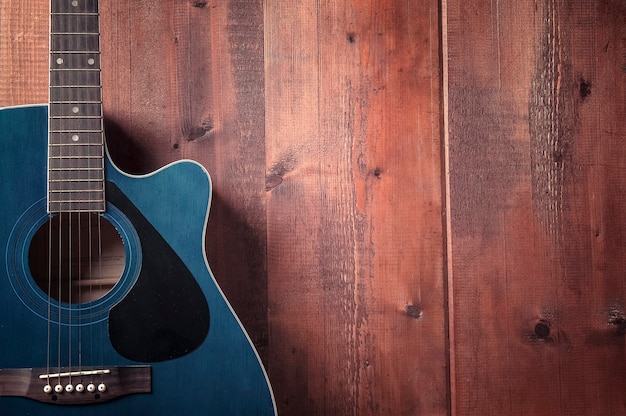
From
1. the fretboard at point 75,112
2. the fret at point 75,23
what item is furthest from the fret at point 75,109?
the fret at point 75,23

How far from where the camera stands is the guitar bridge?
0.98 meters

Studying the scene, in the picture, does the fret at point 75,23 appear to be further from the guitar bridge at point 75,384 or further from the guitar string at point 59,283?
the guitar bridge at point 75,384

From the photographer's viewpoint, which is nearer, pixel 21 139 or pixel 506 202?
pixel 21 139

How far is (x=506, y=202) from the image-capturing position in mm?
1260

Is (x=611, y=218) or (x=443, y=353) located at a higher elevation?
(x=611, y=218)

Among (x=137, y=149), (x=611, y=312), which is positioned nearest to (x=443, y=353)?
(x=611, y=312)

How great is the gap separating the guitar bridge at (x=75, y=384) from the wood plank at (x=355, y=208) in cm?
34

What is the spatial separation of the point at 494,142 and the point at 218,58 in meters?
0.60

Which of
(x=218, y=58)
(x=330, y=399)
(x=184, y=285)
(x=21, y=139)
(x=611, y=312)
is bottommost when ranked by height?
(x=330, y=399)

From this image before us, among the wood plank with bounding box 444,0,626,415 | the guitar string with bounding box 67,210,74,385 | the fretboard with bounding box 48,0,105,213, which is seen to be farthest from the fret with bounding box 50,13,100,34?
the wood plank with bounding box 444,0,626,415

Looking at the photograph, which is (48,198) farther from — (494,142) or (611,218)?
(611,218)

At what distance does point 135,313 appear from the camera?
1011mm

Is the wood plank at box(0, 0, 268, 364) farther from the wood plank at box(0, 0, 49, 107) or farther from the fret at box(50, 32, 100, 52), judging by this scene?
the fret at box(50, 32, 100, 52)

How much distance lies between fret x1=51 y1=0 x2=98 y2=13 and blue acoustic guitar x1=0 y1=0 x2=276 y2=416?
1 centimetres
